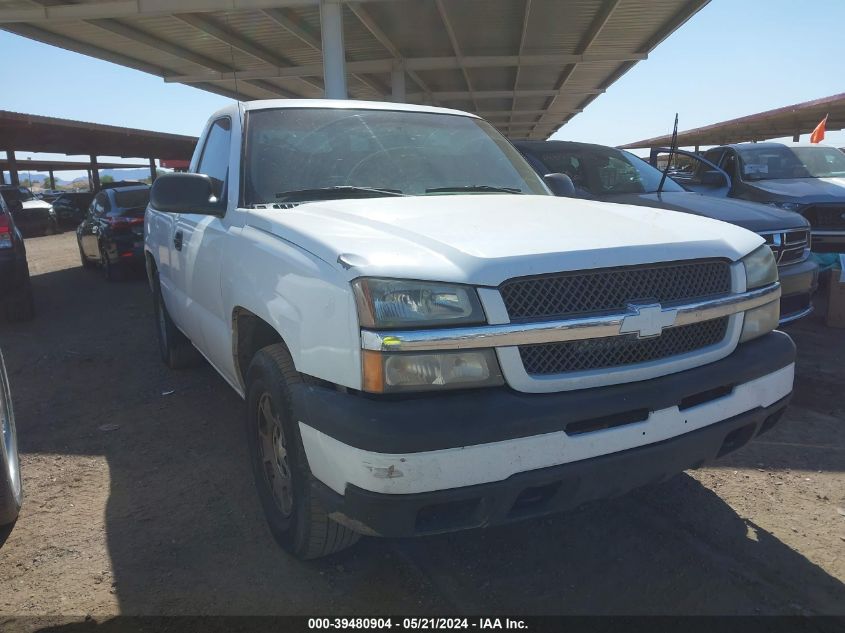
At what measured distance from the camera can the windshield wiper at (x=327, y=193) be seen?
300 cm

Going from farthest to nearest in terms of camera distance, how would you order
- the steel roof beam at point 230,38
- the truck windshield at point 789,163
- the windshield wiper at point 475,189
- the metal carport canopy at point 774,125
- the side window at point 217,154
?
the metal carport canopy at point 774,125, the steel roof beam at point 230,38, the truck windshield at point 789,163, the side window at point 217,154, the windshield wiper at point 475,189

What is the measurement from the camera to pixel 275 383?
232cm

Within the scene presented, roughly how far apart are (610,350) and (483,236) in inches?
22.8

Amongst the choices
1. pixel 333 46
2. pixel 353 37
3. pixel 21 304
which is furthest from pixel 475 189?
pixel 353 37

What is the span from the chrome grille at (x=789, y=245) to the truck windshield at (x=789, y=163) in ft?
9.21

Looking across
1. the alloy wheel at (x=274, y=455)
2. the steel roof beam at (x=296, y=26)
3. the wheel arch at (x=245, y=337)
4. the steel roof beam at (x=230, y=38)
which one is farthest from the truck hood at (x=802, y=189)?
the steel roof beam at (x=230, y=38)

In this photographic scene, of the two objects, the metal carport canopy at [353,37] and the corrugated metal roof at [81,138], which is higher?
the metal carport canopy at [353,37]

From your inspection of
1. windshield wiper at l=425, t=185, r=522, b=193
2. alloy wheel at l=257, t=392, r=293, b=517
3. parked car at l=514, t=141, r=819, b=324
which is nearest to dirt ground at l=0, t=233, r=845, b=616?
alloy wheel at l=257, t=392, r=293, b=517

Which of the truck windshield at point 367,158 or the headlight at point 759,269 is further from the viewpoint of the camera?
the truck windshield at point 367,158

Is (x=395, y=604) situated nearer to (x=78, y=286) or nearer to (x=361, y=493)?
(x=361, y=493)

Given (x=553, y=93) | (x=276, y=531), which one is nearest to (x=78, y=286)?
(x=276, y=531)

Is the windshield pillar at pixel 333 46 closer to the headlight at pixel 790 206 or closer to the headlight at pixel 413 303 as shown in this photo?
the headlight at pixel 790 206

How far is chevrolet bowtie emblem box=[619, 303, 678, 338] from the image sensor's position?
2103mm

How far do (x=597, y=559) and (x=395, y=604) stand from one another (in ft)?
2.78
